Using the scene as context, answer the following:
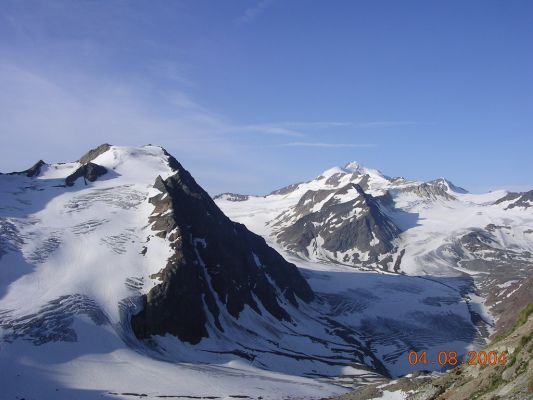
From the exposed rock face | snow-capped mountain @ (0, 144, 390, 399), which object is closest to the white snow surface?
snow-capped mountain @ (0, 144, 390, 399)

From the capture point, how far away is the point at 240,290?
547ft

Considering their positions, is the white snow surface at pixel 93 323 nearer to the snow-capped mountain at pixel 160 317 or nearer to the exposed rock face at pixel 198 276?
the snow-capped mountain at pixel 160 317

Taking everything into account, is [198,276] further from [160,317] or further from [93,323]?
[93,323]

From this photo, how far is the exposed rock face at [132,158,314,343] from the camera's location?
136 m

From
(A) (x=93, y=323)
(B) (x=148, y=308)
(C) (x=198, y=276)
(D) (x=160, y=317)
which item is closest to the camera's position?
(A) (x=93, y=323)

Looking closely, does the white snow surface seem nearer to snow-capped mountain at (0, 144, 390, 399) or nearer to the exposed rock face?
snow-capped mountain at (0, 144, 390, 399)

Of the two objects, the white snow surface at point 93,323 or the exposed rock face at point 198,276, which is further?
the exposed rock face at point 198,276

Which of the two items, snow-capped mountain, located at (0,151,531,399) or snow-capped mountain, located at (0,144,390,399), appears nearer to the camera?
snow-capped mountain, located at (0,144,390,399)

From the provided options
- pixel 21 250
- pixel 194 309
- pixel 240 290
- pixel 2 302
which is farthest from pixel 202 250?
pixel 2 302

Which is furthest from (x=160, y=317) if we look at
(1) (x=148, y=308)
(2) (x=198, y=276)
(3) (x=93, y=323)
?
(2) (x=198, y=276)

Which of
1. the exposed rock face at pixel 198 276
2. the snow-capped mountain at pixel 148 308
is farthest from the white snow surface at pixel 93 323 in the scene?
the exposed rock face at pixel 198 276

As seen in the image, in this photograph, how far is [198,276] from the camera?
154m

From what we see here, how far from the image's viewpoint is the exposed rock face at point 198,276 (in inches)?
5359

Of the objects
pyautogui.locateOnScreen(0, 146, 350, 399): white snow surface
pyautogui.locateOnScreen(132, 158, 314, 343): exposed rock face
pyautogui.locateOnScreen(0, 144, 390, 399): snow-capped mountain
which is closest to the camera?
pyautogui.locateOnScreen(0, 146, 350, 399): white snow surface
